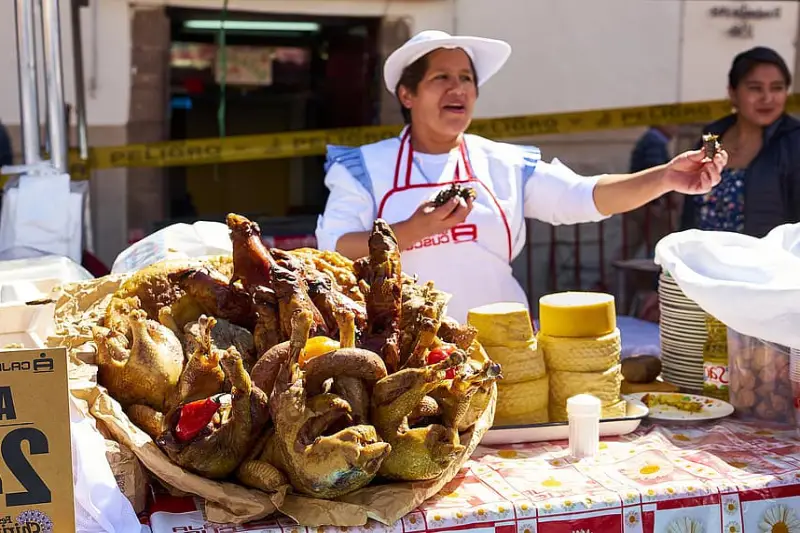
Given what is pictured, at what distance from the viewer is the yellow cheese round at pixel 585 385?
222 cm

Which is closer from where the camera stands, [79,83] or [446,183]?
[446,183]

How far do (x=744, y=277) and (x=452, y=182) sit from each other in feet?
3.58

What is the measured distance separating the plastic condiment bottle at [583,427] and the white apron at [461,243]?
101 cm

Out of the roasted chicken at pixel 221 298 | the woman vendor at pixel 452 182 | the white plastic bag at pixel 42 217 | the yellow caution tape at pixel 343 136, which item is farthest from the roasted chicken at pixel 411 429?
the yellow caution tape at pixel 343 136

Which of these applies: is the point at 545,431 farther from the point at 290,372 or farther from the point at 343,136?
the point at 343,136

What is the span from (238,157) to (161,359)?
3997 millimetres

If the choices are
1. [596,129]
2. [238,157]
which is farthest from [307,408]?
[596,129]

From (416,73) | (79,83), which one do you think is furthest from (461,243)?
(79,83)

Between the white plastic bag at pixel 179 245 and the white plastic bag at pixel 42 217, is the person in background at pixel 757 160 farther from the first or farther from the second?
the white plastic bag at pixel 42 217

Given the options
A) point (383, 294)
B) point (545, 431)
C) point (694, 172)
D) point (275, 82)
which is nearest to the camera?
point (383, 294)

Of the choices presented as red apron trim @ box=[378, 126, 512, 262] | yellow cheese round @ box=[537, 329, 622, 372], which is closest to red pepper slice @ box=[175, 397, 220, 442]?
yellow cheese round @ box=[537, 329, 622, 372]

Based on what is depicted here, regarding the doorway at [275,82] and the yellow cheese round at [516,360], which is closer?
the yellow cheese round at [516,360]

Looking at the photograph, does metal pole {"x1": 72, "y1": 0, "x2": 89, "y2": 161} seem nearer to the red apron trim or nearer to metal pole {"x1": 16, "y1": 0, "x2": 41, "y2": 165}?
metal pole {"x1": 16, "y1": 0, "x2": 41, "y2": 165}

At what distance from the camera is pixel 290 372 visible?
1653 millimetres
